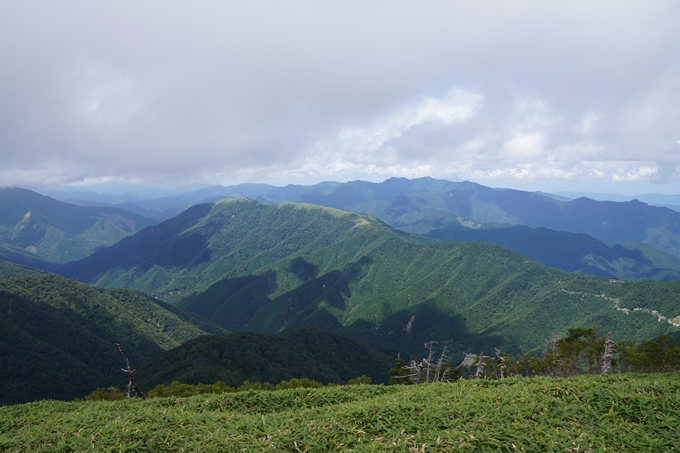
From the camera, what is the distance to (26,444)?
17031 mm

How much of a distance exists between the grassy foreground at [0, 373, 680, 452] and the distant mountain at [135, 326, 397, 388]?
253 feet

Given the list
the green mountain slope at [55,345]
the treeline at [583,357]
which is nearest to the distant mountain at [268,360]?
the green mountain slope at [55,345]

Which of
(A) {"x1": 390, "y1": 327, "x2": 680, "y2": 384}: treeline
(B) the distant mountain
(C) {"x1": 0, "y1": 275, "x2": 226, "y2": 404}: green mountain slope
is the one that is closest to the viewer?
(A) {"x1": 390, "y1": 327, "x2": 680, "y2": 384}: treeline

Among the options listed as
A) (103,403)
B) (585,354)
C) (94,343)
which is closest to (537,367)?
(585,354)

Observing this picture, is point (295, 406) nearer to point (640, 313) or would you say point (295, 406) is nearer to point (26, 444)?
point (26, 444)

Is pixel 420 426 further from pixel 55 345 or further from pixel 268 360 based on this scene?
pixel 55 345

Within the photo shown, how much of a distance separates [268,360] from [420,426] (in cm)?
11186

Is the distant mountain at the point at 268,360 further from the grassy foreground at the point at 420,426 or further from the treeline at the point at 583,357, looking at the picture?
the grassy foreground at the point at 420,426

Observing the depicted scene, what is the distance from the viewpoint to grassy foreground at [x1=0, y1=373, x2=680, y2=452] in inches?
627

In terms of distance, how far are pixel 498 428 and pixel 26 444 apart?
2204 cm

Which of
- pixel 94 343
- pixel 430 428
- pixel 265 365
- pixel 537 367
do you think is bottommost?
pixel 94 343

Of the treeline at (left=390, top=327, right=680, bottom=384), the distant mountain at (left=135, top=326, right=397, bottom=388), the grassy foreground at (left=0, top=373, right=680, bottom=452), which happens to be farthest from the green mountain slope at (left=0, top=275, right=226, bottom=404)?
the grassy foreground at (left=0, top=373, right=680, bottom=452)

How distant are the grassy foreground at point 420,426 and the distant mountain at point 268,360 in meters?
77.2

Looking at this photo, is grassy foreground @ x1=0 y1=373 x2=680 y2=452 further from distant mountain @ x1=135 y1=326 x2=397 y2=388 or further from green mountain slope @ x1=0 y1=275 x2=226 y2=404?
green mountain slope @ x1=0 y1=275 x2=226 y2=404
